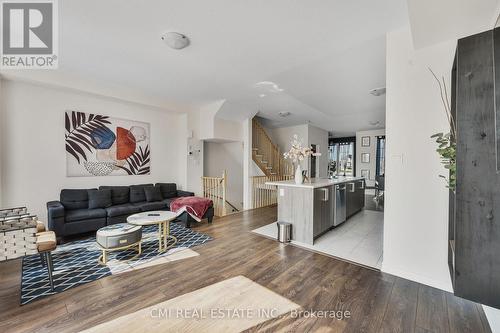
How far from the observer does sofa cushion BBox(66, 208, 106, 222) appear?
349cm

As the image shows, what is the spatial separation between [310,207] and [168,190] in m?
3.70

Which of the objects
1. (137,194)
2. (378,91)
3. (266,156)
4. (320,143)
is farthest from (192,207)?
(320,143)

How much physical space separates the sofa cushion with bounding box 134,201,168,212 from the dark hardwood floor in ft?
6.12

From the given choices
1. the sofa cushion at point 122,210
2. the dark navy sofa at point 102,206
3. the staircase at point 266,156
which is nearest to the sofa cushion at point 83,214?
the dark navy sofa at point 102,206

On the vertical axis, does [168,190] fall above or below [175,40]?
below

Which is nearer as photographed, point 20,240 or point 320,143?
point 20,240

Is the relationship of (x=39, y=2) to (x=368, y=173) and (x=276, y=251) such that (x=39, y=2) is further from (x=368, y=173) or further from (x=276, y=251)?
(x=368, y=173)

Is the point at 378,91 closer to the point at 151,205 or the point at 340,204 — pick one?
the point at 340,204

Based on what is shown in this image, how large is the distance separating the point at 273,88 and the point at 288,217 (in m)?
2.70

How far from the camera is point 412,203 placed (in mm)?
2311

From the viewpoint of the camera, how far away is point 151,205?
4430 millimetres

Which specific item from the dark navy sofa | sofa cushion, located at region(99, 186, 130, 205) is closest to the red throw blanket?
the dark navy sofa

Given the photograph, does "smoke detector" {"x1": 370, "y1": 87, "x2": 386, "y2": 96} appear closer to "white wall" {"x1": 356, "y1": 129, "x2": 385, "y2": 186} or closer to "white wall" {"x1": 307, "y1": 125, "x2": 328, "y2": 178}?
"white wall" {"x1": 307, "y1": 125, "x2": 328, "y2": 178}

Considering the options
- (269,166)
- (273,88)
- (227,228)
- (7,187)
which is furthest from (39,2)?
(269,166)
